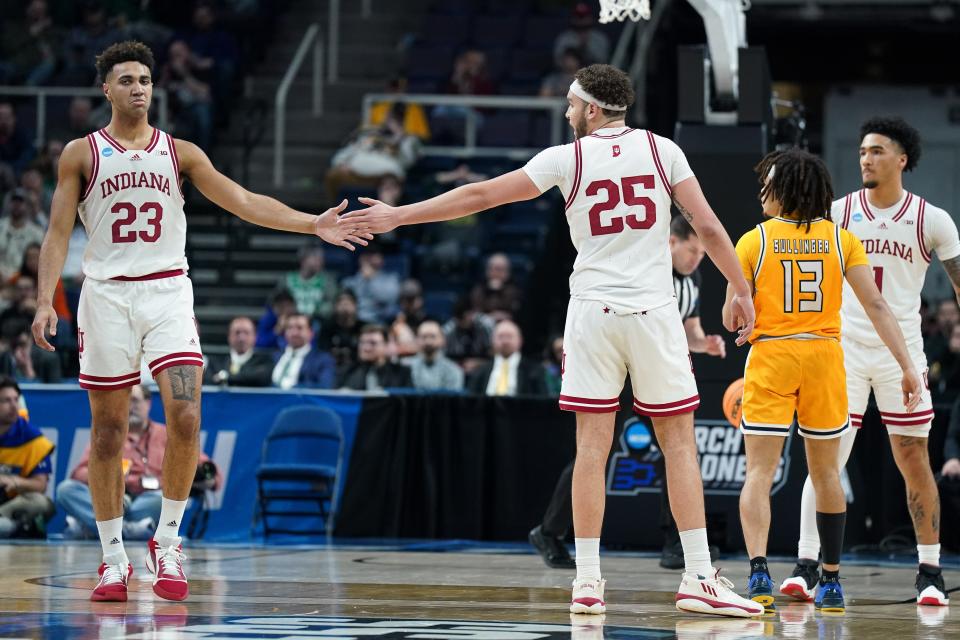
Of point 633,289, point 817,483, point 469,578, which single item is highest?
point 633,289

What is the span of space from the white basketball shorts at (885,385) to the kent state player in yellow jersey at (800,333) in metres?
0.62

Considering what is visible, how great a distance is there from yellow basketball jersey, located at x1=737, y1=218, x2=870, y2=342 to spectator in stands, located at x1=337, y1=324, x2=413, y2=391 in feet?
21.2

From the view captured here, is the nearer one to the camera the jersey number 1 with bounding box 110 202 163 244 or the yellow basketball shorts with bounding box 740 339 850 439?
the yellow basketball shorts with bounding box 740 339 850 439

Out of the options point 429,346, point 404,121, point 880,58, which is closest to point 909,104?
point 880,58

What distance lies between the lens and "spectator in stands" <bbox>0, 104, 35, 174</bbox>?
19359 millimetres

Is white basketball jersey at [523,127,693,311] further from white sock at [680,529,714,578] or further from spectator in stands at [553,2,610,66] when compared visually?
spectator in stands at [553,2,610,66]

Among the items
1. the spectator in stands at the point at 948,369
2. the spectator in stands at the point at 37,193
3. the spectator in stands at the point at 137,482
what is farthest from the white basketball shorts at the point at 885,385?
the spectator in stands at the point at 37,193

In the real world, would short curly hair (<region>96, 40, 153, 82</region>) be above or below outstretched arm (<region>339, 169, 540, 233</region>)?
above

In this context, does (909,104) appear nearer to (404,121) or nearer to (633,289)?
(404,121)

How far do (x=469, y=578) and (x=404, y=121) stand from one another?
1109cm

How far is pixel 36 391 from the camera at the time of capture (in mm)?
12734

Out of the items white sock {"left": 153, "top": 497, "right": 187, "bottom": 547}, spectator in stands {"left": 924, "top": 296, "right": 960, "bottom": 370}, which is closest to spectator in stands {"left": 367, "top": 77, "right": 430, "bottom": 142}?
spectator in stands {"left": 924, "top": 296, "right": 960, "bottom": 370}

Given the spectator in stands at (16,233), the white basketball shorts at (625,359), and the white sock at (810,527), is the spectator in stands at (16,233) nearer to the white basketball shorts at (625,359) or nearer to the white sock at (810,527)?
the white sock at (810,527)

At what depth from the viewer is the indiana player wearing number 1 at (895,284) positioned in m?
8.11
